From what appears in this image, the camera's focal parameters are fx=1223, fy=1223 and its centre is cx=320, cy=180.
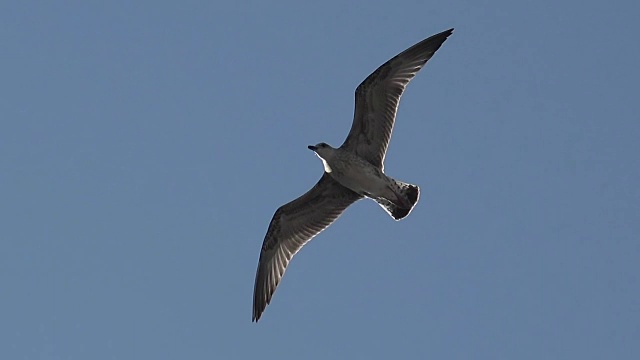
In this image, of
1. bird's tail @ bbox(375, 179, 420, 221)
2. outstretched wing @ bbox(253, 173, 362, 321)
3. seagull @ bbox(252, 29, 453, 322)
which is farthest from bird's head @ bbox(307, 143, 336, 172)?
bird's tail @ bbox(375, 179, 420, 221)

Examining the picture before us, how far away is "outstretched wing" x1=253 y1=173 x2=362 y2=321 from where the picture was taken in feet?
59.5

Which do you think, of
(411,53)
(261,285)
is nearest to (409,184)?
(411,53)

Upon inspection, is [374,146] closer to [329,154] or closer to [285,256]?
[329,154]

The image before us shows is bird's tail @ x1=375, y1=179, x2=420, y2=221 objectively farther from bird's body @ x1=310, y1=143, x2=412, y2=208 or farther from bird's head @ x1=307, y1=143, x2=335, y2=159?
bird's head @ x1=307, y1=143, x2=335, y2=159

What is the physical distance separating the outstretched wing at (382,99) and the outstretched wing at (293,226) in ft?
2.78

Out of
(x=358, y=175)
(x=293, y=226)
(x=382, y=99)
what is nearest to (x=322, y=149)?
(x=358, y=175)

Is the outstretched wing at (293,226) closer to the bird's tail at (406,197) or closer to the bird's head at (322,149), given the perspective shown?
the bird's head at (322,149)

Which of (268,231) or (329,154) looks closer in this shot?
(329,154)

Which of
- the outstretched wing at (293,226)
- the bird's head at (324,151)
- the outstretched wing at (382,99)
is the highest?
the outstretched wing at (382,99)

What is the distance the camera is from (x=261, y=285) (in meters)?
18.7

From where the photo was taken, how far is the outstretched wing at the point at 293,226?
18.1m

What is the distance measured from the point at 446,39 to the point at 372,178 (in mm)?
2224

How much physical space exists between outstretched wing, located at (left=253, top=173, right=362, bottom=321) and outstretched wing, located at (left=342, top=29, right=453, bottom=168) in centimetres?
85

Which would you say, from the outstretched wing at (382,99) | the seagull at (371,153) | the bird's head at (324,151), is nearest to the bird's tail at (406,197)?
the seagull at (371,153)
